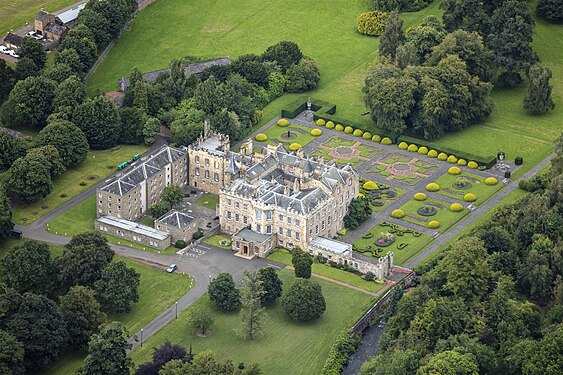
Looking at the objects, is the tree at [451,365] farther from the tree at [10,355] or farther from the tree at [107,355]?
the tree at [10,355]

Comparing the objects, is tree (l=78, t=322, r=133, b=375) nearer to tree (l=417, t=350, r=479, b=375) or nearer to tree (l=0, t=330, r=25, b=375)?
tree (l=0, t=330, r=25, b=375)

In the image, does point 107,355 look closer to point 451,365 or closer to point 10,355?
point 10,355

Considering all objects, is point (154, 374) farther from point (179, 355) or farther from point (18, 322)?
point (18, 322)

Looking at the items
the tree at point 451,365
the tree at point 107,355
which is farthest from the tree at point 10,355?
the tree at point 451,365

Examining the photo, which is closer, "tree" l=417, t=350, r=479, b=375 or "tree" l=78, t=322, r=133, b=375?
"tree" l=417, t=350, r=479, b=375

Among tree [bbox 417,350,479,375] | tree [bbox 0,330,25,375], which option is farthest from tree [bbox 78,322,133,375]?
tree [bbox 417,350,479,375]
